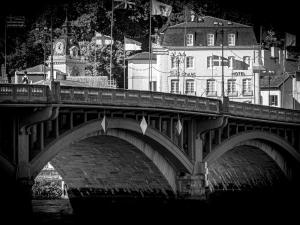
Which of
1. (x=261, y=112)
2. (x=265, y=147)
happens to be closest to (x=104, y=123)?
(x=261, y=112)

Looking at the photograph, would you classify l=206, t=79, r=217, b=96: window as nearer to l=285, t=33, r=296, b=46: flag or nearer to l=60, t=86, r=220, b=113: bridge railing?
l=285, t=33, r=296, b=46: flag

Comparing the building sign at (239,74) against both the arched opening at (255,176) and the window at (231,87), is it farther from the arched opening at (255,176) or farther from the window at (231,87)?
the arched opening at (255,176)

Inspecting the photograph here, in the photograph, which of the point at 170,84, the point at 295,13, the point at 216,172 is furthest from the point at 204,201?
the point at 295,13

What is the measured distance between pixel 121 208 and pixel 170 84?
131 ft

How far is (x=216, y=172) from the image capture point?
118375mm

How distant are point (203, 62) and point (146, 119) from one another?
1874 inches

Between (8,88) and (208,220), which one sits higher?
(8,88)

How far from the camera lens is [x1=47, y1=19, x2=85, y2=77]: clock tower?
136m

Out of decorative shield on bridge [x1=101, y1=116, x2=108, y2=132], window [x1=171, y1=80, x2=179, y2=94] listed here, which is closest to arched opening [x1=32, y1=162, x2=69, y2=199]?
decorative shield on bridge [x1=101, y1=116, x2=108, y2=132]

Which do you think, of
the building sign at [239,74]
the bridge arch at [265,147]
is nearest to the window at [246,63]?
the building sign at [239,74]

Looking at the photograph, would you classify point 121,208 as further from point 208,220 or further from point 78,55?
point 78,55

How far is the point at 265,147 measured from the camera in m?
114

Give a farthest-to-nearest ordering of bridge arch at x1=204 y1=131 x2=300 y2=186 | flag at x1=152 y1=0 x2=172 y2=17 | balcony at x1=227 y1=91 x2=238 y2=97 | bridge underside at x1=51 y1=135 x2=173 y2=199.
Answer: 1. balcony at x1=227 y1=91 x2=238 y2=97
2. flag at x1=152 y1=0 x2=172 y2=17
3. bridge arch at x1=204 y1=131 x2=300 y2=186
4. bridge underside at x1=51 y1=135 x2=173 y2=199

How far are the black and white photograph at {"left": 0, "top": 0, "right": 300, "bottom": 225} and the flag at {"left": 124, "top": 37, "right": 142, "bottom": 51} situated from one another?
39 centimetres
